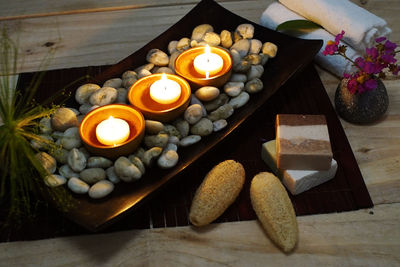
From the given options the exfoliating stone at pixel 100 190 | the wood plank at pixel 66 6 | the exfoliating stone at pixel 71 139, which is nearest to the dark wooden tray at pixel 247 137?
the exfoliating stone at pixel 100 190

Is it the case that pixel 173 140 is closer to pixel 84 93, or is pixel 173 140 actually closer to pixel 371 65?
pixel 84 93

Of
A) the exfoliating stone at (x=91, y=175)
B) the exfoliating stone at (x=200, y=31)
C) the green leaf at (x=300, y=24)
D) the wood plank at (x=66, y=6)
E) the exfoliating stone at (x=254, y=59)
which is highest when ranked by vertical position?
the wood plank at (x=66, y=6)

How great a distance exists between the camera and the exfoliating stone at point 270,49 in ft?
3.43

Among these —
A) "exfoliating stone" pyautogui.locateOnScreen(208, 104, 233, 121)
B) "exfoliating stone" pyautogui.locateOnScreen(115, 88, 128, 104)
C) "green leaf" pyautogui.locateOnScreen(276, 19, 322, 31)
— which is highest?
"green leaf" pyautogui.locateOnScreen(276, 19, 322, 31)

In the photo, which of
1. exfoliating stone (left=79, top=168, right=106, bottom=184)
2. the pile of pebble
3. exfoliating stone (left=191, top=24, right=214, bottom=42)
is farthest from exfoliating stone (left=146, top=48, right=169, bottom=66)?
exfoliating stone (left=79, top=168, right=106, bottom=184)

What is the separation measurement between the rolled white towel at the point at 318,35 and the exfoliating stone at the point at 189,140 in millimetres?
424

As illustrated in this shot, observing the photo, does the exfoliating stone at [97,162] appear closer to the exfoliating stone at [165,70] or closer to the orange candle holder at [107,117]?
the orange candle holder at [107,117]

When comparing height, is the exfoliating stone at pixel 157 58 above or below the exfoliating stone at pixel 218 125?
above

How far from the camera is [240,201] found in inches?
33.4

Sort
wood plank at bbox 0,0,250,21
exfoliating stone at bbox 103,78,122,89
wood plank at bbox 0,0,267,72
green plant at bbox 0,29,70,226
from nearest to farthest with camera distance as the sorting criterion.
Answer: green plant at bbox 0,29,70,226
exfoliating stone at bbox 103,78,122,89
wood plank at bbox 0,0,267,72
wood plank at bbox 0,0,250,21

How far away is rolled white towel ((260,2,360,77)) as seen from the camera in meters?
1.07

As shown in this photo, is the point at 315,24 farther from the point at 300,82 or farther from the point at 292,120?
the point at 292,120

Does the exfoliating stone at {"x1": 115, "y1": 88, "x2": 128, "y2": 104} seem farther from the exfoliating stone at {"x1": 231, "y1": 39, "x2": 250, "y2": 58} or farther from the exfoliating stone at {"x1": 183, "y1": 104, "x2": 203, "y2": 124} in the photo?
the exfoliating stone at {"x1": 231, "y1": 39, "x2": 250, "y2": 58}

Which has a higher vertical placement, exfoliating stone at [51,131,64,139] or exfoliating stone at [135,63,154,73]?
exfoliating stone at [135,63,154,73]
